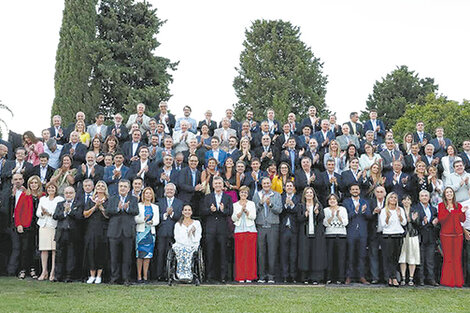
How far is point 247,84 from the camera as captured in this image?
43375 mm

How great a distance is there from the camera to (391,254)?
1066cm

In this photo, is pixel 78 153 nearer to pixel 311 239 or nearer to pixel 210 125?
pixel 210 125

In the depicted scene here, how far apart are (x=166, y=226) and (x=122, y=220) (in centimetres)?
86

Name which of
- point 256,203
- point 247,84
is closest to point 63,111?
point 247,84

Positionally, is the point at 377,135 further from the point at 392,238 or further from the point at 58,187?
the point at 58,187

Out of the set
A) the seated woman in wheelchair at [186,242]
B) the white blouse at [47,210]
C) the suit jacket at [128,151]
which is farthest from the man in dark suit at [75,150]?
the seated woman in wheelchair at [186,242]

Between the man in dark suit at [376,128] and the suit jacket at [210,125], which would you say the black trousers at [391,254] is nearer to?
the man in dark suit at [376,128]

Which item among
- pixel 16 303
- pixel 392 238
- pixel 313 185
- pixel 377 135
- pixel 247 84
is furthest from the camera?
pixel 247 84

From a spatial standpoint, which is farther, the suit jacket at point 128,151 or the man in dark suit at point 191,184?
the suit jacket at point 128,151

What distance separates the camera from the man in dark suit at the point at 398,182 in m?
11.7

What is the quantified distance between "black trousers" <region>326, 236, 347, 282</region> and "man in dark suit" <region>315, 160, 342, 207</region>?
3.34 feet

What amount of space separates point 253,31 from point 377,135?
31.3 meters

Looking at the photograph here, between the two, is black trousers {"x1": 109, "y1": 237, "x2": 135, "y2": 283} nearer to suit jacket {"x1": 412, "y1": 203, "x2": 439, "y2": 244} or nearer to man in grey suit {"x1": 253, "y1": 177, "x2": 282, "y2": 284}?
man in grey suit {"x1": 253, "y1": 177, "x2": 282, "y2": 284}

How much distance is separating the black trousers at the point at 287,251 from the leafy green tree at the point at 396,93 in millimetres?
36128
